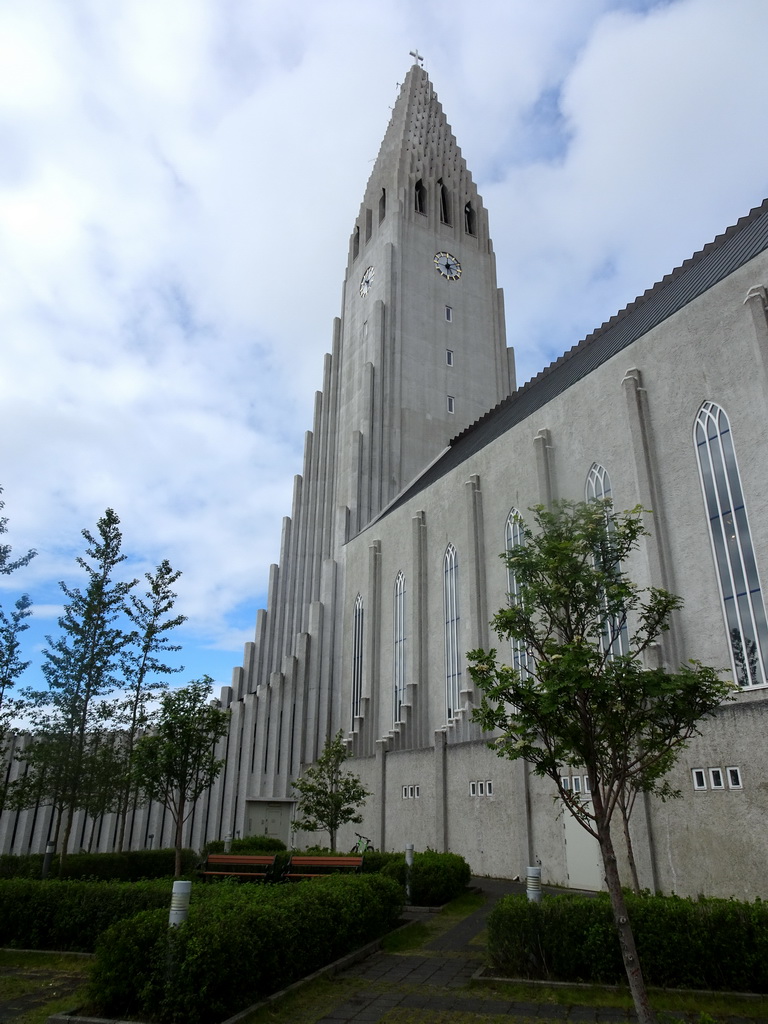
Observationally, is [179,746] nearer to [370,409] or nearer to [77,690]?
[77,690]

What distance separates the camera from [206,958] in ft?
24.6

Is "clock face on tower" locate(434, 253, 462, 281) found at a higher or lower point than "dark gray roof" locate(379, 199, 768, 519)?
Answer: higher

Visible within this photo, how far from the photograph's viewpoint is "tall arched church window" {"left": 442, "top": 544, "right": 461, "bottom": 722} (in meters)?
27.6

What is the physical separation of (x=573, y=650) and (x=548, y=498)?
16.0 meters

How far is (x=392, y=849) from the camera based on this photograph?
27422mm

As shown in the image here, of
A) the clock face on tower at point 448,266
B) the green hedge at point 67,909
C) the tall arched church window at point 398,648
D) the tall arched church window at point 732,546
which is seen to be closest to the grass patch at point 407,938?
the green hedge at point 67,909

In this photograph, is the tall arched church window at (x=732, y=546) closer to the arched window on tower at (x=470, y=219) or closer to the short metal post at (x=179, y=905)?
the short metal post at (x=179, y=905)

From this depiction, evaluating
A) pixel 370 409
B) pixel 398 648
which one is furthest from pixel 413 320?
pixel 398 648

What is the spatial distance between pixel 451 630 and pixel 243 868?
1384cm

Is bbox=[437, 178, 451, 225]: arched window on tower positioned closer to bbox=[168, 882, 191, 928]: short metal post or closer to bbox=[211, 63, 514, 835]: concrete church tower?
bbox=[211, 63, 514, 835]: concrete church tower

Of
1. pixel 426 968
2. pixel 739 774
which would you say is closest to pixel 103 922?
pixel 426 968

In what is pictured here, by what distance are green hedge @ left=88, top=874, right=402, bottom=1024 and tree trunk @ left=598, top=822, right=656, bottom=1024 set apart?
4.09 metres

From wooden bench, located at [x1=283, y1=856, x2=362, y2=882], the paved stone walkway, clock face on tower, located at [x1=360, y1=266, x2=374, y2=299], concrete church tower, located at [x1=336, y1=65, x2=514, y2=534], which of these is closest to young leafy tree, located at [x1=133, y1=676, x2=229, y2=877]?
wooden bench, located at [x1=283, y1=856, x2=362, y2=882]

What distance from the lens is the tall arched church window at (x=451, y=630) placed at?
1087 inches
